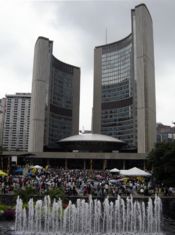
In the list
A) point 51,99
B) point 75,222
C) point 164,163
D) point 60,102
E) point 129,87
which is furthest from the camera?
point 60,102

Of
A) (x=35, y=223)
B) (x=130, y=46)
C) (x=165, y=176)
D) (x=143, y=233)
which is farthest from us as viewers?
(x=130, y=46)

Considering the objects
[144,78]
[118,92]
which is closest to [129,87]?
[118,92]

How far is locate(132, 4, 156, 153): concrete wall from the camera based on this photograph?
110 metres

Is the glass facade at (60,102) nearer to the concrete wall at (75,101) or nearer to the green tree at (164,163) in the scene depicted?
the concrete wall at (75,101)

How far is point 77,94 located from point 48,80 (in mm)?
25386

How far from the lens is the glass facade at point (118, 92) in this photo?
127m

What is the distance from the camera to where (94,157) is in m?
102

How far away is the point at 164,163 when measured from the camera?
30.5 meters

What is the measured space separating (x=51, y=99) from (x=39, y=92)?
12.4 meters

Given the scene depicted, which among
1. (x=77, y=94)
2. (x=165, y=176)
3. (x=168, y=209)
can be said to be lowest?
(x=168, y=209)

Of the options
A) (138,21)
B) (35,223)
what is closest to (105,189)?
(35,223)

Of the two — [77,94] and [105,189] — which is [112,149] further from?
[105,189]

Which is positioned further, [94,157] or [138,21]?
[138,21]

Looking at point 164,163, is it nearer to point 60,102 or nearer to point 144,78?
point 144,78
